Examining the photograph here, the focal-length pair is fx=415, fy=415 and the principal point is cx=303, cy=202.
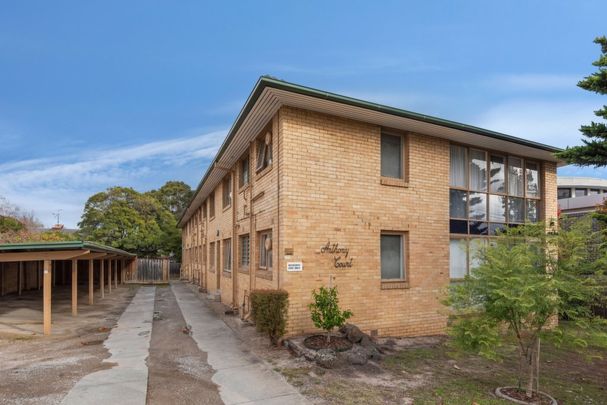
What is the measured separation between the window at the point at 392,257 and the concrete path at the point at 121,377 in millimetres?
5577

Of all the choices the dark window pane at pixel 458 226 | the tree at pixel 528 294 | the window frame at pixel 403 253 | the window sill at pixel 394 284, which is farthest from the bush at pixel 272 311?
the dark window pane at pixel 458 226

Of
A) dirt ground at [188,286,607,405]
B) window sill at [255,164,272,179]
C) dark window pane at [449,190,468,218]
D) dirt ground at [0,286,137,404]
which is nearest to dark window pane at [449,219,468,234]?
dark window pane at [449,190,468,218]

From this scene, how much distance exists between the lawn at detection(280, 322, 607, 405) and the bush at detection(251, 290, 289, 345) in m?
1.28

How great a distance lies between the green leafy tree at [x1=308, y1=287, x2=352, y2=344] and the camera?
788 centimetres

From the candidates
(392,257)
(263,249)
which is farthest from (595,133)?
(263,249)

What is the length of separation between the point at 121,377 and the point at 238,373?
1840 mm

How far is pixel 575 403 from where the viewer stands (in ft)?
20.1

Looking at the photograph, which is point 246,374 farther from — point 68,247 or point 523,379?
point 68,247

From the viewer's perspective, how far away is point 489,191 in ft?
38.7

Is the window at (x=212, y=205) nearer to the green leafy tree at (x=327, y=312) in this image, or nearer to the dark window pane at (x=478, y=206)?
the dark window pane at (x=478, y=206)

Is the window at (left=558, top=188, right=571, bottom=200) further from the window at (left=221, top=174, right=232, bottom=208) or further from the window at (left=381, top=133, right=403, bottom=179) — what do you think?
the window at (left=381, top=133, right=403, bottom=179)

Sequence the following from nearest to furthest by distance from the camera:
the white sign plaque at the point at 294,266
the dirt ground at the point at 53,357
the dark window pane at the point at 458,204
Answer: the dirt ground at the point at 53,357 → the white sign plaque at the point at 294,266 → the dark window pane at the point at 458,204

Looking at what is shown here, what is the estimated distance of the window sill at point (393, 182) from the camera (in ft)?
32.6

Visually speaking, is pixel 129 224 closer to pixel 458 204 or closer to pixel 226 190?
pixel 226 190
